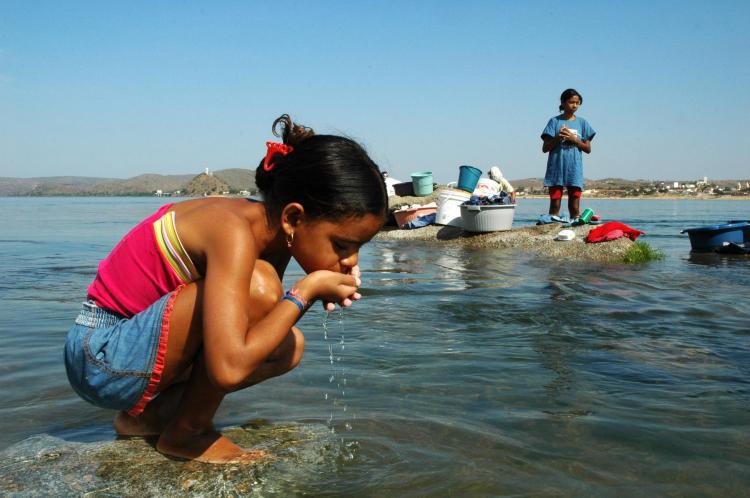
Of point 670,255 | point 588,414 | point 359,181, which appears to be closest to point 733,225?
point 670,255

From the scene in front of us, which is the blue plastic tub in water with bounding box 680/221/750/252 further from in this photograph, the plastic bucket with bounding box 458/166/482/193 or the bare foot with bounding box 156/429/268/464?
the bare foot with bounding box 156/429/268/464

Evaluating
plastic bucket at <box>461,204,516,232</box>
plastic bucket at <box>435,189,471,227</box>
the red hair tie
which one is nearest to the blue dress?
plastic bucket at <box>461,204,516,232</box>

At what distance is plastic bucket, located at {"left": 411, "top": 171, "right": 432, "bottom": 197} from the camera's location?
57.1 feet

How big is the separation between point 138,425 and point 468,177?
12059 millimetres

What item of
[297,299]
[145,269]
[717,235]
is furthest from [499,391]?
[717,235]

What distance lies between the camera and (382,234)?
1485 cm

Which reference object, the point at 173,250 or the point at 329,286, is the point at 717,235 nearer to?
the point at 329,286

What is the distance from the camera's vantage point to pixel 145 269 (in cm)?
254

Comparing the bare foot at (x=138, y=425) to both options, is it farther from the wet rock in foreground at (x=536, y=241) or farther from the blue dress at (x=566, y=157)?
the blue dress at (x=566, y=157)

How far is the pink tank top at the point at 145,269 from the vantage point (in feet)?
8.19

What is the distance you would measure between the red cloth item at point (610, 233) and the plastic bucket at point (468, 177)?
4.59 m

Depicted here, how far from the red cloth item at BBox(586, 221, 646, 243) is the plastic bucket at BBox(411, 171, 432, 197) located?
7.79m

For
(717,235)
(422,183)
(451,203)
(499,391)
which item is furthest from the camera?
(422,183)

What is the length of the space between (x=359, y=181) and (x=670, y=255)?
985cm
